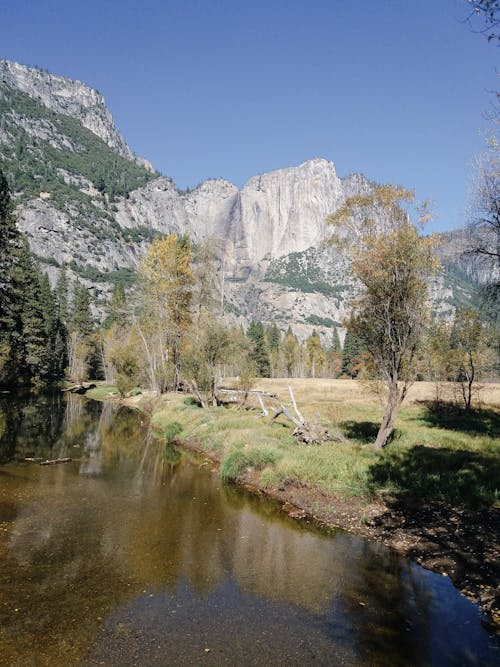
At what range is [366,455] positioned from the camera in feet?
59.1

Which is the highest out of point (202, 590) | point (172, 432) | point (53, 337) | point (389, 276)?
point (53, 337)

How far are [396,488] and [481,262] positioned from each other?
8.59 metres

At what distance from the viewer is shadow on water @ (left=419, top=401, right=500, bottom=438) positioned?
2606 cm

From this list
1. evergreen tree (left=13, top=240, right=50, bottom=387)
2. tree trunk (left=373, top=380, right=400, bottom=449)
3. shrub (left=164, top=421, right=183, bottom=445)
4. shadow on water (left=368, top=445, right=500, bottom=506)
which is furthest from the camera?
evergreen tree (left=13, top=240, right=50, bottom=387)

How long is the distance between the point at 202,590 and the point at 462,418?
26663 mm

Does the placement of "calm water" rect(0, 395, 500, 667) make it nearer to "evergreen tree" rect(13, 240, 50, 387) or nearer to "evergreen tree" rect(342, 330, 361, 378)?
"evergreen tree" rect(13, 240, 50, 387)

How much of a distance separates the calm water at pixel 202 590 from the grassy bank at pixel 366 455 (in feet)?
7.69

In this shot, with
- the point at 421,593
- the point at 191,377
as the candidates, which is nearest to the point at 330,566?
the point at 421,593

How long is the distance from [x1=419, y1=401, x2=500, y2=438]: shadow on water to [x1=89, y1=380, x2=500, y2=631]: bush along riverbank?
0.80 ft

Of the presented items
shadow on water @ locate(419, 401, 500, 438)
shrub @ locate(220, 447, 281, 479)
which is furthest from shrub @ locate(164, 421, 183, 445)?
shadow on water @ locate(419, 401, 500, 438)

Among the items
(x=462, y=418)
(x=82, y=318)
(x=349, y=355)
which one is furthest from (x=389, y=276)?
(x=349, y=355)

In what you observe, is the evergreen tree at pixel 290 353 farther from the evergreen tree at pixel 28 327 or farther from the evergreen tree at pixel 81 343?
the evergreen tree at pixel 28 327

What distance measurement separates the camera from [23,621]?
25.6 ft

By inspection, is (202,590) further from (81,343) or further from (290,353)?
(290,353)
